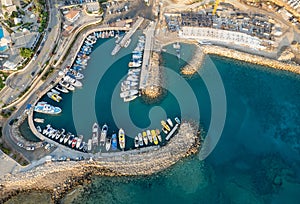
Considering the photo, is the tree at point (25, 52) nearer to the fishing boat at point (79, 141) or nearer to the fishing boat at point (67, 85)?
the fishing boat at point (67, 85)

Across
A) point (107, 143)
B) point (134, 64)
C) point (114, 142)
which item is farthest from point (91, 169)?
point (134, 64)

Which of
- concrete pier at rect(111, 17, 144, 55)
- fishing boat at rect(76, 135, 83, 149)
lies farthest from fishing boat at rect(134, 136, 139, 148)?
concrete pier at rect(111, 17, 144, 55)

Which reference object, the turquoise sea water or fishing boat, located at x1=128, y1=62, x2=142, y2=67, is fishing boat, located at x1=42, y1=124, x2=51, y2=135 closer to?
the turquoise sea water

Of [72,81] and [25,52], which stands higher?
[25,52]

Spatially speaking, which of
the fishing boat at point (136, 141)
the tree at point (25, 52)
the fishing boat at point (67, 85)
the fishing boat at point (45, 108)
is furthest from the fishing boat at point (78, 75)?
the fishing boat at point (136, 141)

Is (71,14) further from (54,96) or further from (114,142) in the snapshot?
(114,142)

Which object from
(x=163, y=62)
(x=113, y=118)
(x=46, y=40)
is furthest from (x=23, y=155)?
(x=163, y=62)
